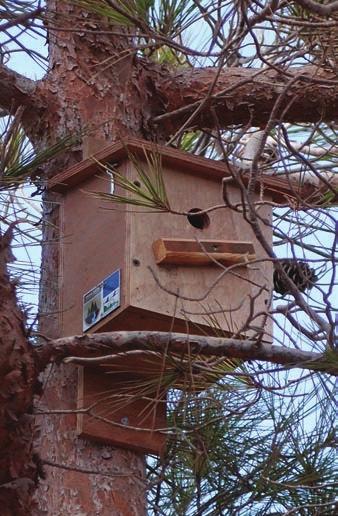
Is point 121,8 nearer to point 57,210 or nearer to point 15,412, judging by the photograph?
point 57,210

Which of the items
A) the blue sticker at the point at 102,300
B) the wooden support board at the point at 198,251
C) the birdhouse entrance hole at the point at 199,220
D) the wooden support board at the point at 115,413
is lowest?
the wooden support board at the point at 115,413

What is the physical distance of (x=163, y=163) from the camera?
8.59 ft

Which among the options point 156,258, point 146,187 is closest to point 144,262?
point 156,258

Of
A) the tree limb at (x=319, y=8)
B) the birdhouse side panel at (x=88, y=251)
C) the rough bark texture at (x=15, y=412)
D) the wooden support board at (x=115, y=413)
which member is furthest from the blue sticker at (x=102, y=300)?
the tree limb at (x=319, y=8)

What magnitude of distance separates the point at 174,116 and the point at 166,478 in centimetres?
79

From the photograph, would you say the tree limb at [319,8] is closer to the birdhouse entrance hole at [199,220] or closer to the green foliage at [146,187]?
the green foliage at [146,187]

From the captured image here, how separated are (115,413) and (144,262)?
12.2 inches

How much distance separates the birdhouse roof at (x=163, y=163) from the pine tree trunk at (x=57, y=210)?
0.06m

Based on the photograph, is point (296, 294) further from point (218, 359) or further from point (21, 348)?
point (21, 348)

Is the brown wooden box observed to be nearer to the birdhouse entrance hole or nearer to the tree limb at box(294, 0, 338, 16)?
the birdhouse entrance hole

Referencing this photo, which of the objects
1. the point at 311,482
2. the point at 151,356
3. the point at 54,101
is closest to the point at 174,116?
the point at 54,101

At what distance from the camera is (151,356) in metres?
2.41

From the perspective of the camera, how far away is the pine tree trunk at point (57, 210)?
2.49m

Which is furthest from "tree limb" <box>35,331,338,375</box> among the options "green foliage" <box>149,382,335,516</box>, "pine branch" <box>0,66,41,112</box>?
"pine branch" <box>0,66,41,112</box>
